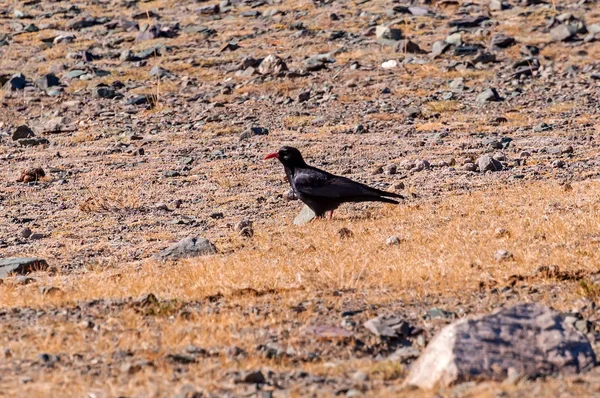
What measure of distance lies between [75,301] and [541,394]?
4135mm

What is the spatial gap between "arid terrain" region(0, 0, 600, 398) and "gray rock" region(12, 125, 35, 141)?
0.46 metres

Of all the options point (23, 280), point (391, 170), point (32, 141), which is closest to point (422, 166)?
point (391, 170)

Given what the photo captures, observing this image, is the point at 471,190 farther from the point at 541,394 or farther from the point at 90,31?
the point at 90,31

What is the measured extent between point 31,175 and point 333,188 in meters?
6.53

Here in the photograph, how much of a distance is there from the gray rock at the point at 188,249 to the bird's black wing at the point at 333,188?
165 cm

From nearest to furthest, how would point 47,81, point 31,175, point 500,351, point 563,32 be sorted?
point 500,351 → point 31,175 → point 47,81 → point 563,32

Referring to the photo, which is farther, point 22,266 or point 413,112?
point 413,112

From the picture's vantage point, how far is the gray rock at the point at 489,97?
21.4 metres

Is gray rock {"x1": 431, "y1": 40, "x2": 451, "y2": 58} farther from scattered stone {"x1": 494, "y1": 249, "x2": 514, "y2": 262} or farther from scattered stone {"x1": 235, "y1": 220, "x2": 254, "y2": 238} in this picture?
scattered stone {"x1": 494, "y1": 249, "x2": 514, "y2": 262}

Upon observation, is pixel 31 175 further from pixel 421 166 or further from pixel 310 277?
pixel 310 277

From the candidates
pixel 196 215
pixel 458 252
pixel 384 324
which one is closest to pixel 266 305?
pixel 384 324

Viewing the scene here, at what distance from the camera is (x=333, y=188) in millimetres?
11578

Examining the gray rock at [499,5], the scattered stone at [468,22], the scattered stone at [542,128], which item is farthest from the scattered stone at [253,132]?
the gray rock at [499,5]

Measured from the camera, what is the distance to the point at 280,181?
49.3 ft
